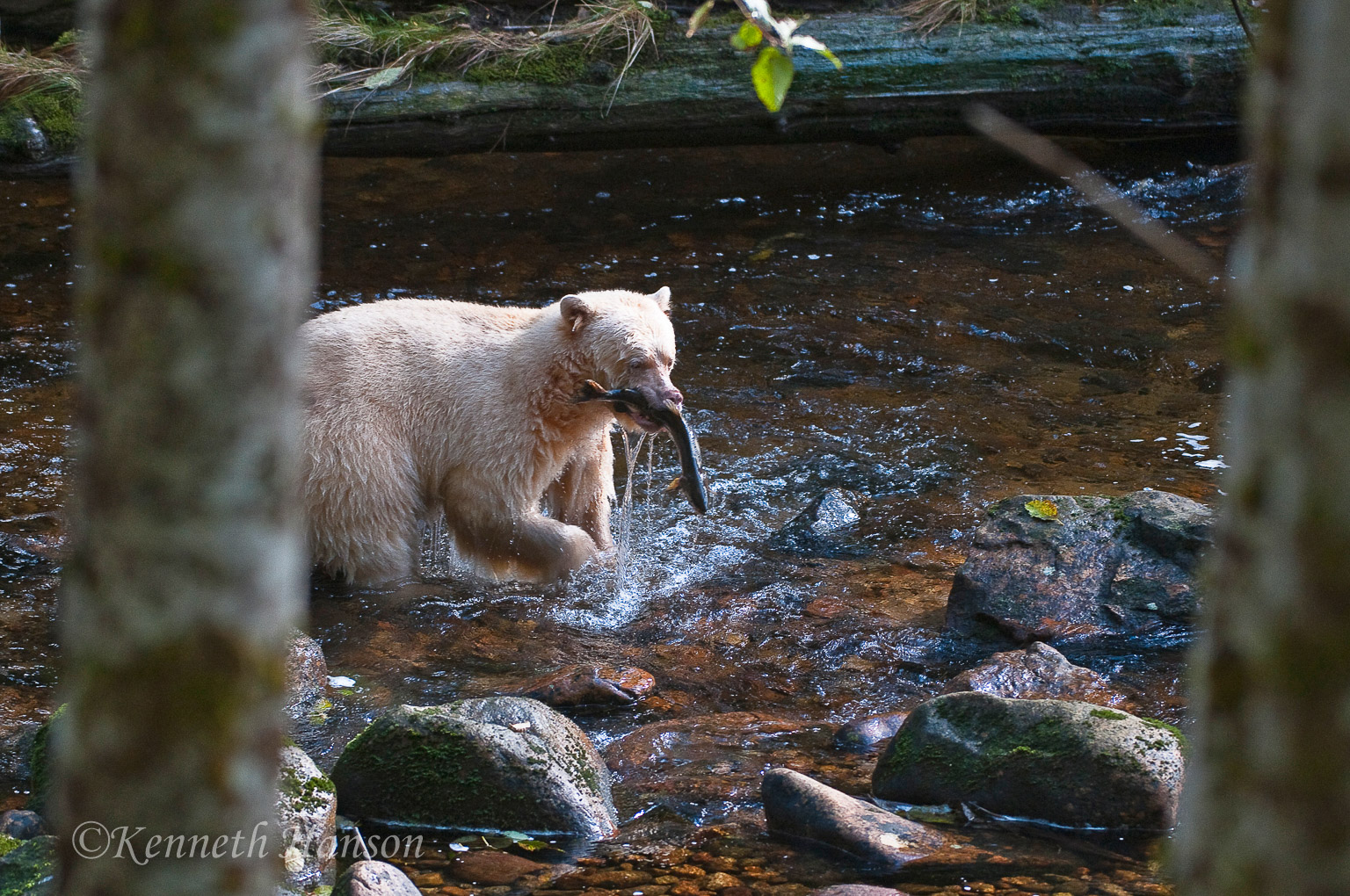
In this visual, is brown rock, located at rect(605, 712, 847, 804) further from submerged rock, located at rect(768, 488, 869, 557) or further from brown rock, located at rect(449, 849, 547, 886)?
submerged rock, located at rect(768, 488, 869, 557)

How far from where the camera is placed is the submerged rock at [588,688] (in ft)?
16.7

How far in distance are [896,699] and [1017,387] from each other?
170 inches

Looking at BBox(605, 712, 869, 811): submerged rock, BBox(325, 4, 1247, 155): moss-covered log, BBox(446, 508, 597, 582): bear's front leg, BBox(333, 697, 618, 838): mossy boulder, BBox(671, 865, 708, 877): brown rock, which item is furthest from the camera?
BBox(325, 4, 1247, 155): moss-covered log

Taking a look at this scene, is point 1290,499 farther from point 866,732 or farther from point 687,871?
point 866,732

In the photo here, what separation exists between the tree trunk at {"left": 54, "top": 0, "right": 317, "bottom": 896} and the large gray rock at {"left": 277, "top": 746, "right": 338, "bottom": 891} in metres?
2.57

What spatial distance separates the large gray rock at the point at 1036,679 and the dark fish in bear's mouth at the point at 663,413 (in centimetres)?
172

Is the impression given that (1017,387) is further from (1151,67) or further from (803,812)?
(803,812)

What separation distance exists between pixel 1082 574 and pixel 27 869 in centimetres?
433

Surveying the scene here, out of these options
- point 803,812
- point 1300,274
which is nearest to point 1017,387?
point 803,812

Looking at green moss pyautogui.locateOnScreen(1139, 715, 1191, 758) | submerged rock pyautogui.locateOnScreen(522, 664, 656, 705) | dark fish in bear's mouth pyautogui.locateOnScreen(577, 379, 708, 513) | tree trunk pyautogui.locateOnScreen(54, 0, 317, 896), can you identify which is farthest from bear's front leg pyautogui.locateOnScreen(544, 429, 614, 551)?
tree trunk pyautogui.locateOnScreen(54, 0, 317, 896)

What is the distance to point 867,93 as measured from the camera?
11.0 m

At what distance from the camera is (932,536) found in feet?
22.7

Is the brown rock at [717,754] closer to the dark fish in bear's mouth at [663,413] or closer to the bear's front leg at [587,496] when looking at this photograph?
the dark fish in bear's mouth at [663,413]

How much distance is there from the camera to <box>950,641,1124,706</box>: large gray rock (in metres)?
5.06
